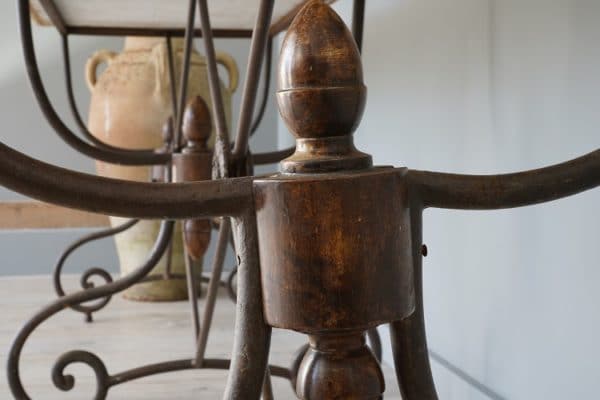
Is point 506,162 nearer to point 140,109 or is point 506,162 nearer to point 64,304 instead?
point 64,304

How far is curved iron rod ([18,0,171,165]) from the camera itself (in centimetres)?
86

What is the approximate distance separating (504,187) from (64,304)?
2.91ft

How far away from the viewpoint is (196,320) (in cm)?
112

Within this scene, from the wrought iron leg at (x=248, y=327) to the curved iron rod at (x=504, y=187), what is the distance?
0.28ft

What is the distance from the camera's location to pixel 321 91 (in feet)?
1.02

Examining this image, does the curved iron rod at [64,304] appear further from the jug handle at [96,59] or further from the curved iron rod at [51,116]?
the jug handle at [96,59]

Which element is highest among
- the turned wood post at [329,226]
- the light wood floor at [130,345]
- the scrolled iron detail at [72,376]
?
the turned wood post at [329,226]

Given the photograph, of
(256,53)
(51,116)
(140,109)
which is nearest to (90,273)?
(140,109)

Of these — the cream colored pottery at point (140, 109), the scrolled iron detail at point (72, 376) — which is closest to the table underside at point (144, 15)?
the cream colored pottery at point (140, 109)

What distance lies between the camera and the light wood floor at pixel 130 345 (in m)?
1.11

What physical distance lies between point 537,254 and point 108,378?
604 millimetres

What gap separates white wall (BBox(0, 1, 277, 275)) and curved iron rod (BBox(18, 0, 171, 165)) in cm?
128

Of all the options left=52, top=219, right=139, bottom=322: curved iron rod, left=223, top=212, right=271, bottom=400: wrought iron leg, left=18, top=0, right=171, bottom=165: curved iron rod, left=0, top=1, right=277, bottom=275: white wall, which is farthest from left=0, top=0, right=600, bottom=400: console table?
left=0, top=1, right=277, bottom=275: white wall

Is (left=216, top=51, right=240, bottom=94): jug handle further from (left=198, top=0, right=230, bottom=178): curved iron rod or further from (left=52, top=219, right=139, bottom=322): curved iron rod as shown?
(left=198, top=0, right=230, bottom=178): curved iron rod
